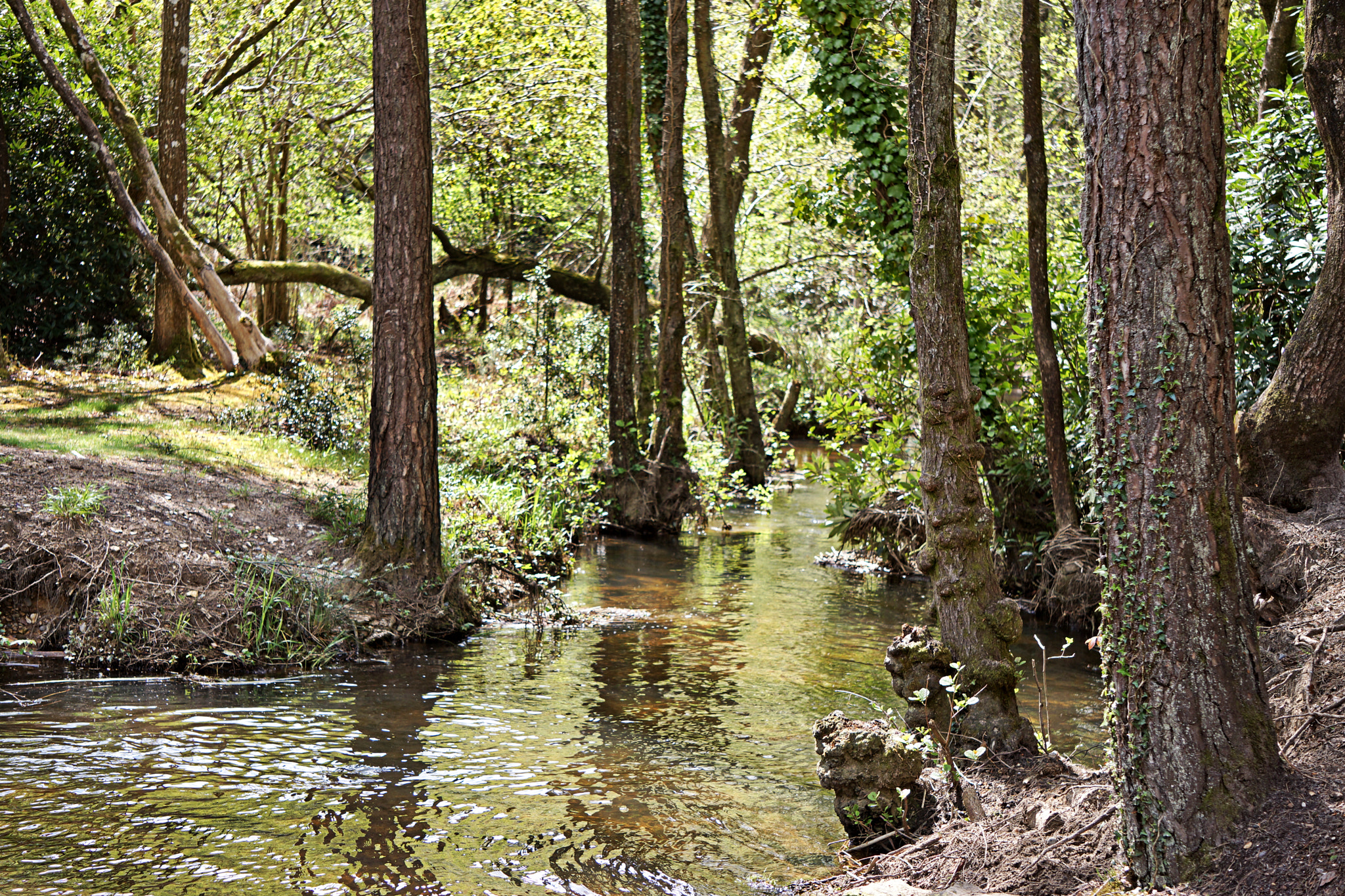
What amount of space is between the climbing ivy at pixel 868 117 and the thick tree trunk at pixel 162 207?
1032 centimetres

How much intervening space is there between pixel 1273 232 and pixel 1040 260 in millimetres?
2553

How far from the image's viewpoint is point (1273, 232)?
10.7m

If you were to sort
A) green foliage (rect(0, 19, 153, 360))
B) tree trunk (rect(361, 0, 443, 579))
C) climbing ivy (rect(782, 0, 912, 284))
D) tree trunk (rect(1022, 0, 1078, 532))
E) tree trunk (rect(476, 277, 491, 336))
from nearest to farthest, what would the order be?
tree trunk (rect(361, 0, 443, 579)) < tree trunk (rect(1022, 0, 1078, 532)) < climbing ivy (rect(782, 0, 912, 284)) < green foliage (rect(0, 19, 153, 360)) < tree trunk (rect(476, 277, 491, 336))

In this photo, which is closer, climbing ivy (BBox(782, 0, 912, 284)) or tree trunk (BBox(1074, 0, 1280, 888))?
tree trunk (BBox(1074, 0, 1280, 888))

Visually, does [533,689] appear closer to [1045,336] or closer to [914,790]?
[914,790]

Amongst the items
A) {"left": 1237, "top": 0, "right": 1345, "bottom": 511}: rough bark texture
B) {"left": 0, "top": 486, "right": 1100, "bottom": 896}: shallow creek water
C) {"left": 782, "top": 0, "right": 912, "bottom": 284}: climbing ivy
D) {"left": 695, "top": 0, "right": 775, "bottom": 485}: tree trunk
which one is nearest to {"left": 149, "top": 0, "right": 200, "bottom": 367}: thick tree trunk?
{"left": 695, "top": 0, "right": 775, "bottom": 485}: tree trunk

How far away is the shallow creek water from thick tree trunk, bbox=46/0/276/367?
9.96 metres

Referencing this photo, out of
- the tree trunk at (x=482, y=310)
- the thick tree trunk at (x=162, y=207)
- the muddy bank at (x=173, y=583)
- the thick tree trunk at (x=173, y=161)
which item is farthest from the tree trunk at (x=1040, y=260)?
the tree trunk at (x=482, y=310)

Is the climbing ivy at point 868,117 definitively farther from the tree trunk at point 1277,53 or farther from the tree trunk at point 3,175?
the tree trunk at point 3,175

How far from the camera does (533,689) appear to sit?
8.53 m

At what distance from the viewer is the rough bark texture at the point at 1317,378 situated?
28.6ft

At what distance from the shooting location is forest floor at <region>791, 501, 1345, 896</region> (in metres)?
3.83

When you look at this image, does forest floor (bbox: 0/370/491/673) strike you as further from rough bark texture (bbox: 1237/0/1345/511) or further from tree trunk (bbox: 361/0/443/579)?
rough bark texture (bbox: 1237/0/1345/511)

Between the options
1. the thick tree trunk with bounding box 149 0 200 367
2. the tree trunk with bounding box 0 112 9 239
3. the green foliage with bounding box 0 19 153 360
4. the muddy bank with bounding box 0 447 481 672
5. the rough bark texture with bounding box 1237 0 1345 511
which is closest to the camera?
the muddy bank with bounding box 0 447 481 672
